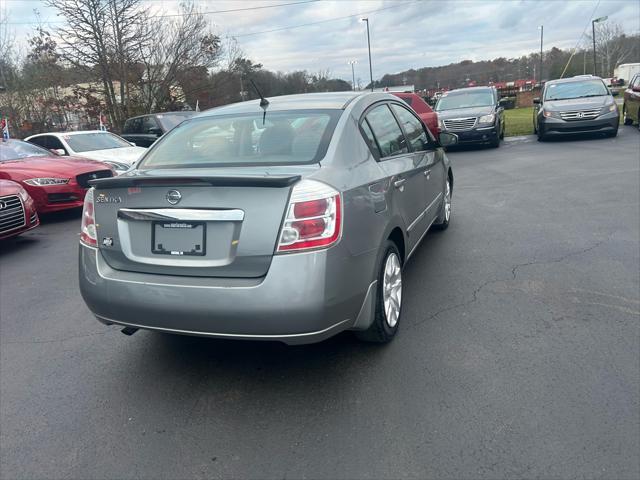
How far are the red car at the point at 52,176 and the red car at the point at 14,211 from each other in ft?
4.41

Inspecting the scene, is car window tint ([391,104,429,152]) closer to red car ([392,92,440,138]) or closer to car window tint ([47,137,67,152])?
red car ([392,92,440,138])

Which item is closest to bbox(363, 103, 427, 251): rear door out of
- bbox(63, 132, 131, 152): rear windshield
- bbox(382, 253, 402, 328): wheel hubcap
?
bbox(382, 253, 402, 328): wheel hubcap

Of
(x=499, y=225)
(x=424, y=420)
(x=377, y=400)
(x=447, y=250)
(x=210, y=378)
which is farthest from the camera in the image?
(x=499, y=225)

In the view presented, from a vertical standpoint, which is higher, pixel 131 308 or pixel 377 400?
pixel 131 308

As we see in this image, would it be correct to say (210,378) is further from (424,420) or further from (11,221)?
(11,221)

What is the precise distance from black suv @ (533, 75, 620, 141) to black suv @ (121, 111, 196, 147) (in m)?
9.37

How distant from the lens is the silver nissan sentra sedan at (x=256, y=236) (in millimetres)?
2775

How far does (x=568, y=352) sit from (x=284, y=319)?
6.03ft

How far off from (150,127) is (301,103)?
11821 mm

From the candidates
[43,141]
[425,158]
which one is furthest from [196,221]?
[43,141]

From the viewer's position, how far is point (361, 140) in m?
3.56

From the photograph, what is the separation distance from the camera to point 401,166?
4.07 meters

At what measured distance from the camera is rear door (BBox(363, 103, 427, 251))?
3826 millimetres

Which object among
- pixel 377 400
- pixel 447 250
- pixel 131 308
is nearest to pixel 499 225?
pixel 447 250
